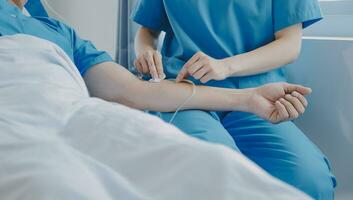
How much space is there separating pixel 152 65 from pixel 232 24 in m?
0.26

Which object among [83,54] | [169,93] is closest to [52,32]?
[83,54]

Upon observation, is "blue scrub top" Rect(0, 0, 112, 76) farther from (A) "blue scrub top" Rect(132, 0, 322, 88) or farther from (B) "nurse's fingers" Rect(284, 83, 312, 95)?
(B) "nurse's fingers" Rect(284, 83, 312, 95)

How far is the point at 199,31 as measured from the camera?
3.92 ft

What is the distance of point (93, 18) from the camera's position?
1.96m

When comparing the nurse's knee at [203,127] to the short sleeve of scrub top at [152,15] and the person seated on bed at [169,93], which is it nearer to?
the person seated on bed at [169,93]

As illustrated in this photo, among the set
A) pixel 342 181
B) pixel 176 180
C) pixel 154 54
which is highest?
pixel 176 180

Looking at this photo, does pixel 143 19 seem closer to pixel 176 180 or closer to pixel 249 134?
pixel 249 134

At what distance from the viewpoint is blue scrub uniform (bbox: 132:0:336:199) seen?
3.14 ft

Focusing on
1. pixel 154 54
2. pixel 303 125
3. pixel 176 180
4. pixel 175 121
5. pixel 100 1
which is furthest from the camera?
pixel 100 1

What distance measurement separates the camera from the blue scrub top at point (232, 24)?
116 cm

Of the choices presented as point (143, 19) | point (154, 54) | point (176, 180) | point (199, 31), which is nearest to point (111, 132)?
point (176, 180)

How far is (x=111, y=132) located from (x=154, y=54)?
0.57 meters

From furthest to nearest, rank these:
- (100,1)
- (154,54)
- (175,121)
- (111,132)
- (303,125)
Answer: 1. (100,1)
2. (303,125)
3. (154,54)
4. (175,121)
5. (111,132)

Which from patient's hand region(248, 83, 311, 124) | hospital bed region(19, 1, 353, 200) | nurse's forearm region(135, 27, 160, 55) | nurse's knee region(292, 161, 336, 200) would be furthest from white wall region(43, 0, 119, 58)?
nurse's knee region(292, 161, 336, 200)
